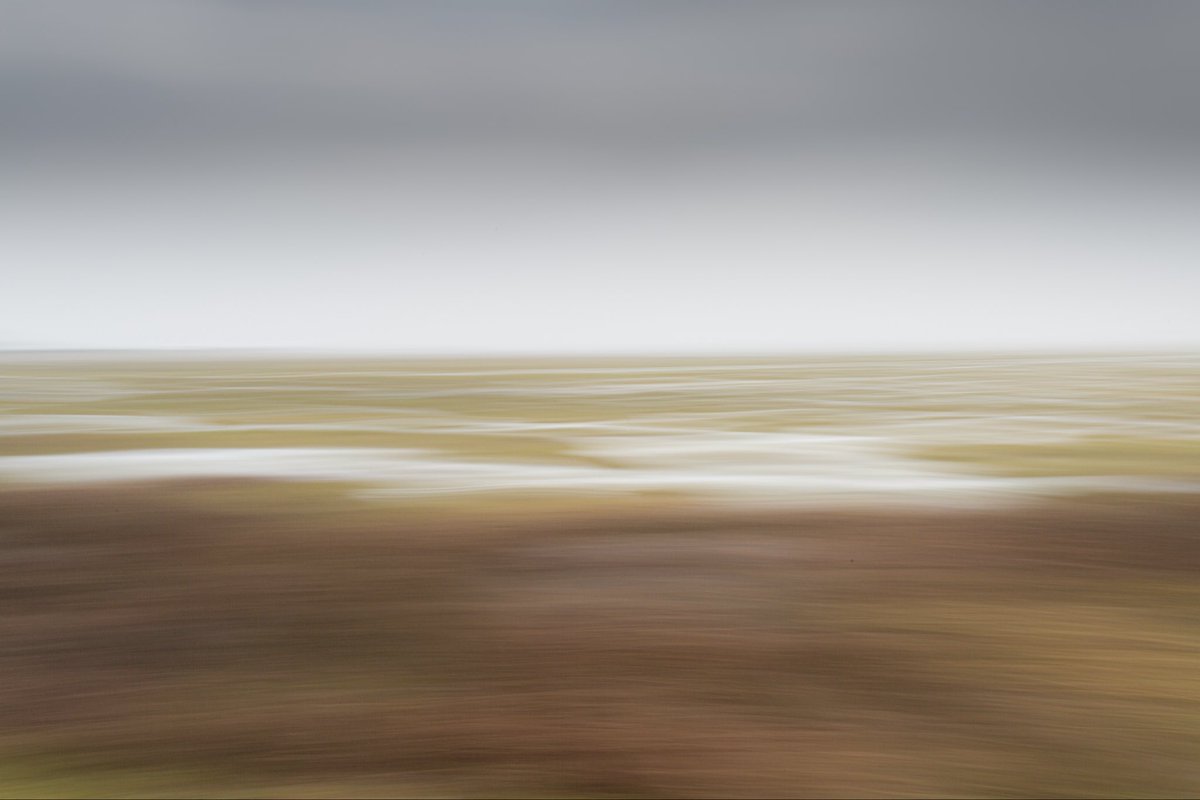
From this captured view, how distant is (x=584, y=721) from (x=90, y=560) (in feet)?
6.29

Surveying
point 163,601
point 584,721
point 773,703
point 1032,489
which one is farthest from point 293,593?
point 1032,489

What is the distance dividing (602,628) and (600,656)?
210 millimetres

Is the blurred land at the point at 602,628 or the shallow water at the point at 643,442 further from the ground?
the shallow water at the point at 643,442

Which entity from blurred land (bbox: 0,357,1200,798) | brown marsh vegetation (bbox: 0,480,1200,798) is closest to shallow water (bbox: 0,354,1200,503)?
blurred land (bbox: 0,357,1200,798)

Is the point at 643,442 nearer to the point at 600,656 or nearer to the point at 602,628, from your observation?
the point at 602,628

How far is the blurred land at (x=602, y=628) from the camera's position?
6.25ft

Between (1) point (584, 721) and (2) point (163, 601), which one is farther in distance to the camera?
(2) point (163, 601)

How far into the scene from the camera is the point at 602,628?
2.68 metres

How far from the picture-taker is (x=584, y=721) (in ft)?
6.82

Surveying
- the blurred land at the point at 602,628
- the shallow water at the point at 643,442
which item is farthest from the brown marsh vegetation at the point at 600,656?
the shallow water at the point at 643,442

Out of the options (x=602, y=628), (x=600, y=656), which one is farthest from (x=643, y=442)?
(x=600, y=656)

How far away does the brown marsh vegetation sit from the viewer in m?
1.89

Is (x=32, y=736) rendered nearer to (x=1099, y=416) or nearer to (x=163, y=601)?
(x=163, y=601)

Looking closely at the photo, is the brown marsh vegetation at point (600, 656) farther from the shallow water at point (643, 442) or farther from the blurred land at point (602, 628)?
the shallow water at point (643, 442)
